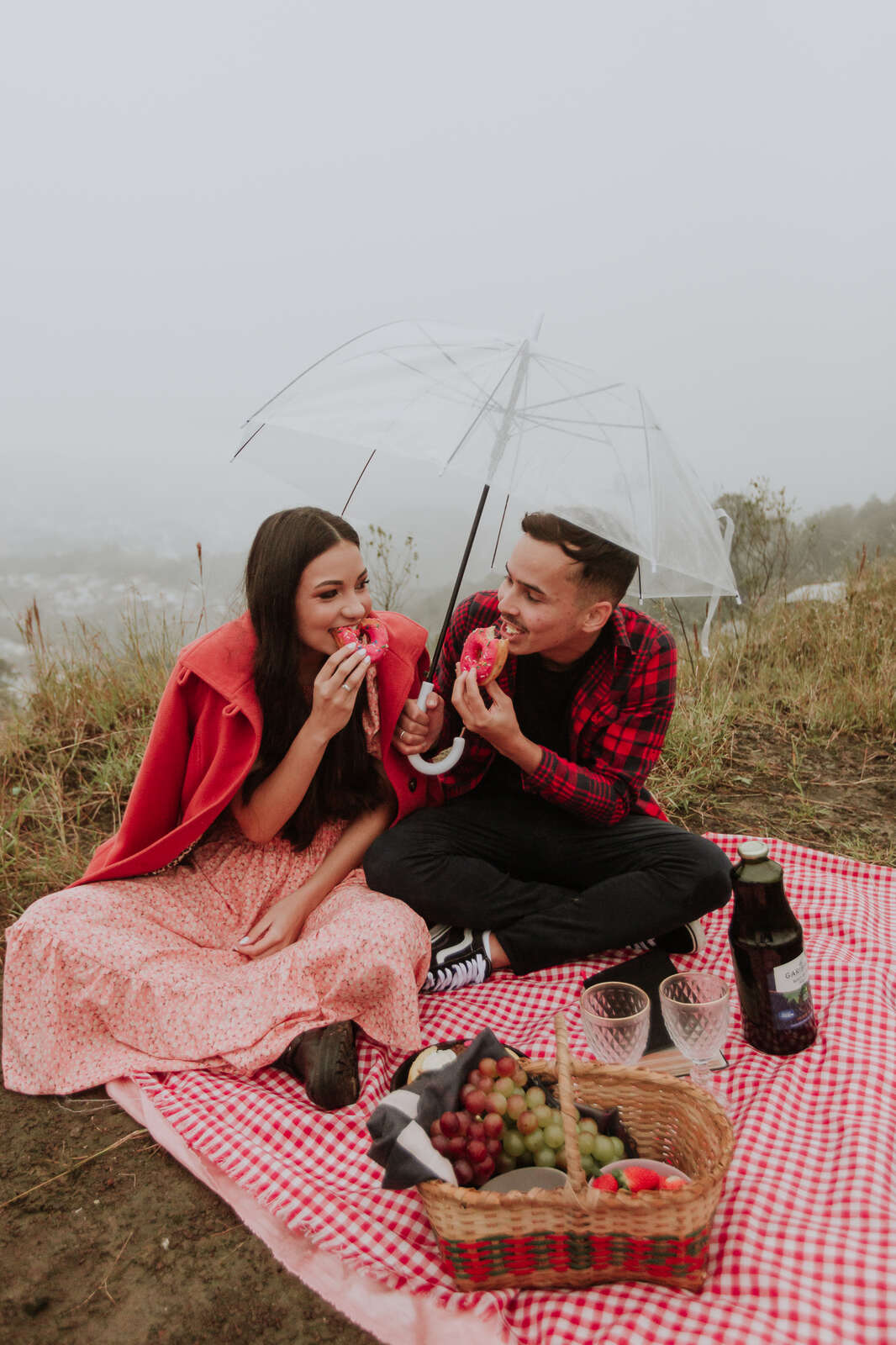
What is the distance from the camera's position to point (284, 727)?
10.1 ft

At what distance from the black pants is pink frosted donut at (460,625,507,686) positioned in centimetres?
66

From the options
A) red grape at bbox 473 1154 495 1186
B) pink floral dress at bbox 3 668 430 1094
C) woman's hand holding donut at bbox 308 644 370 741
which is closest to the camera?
red grape at bbox 473 1154 495 1186

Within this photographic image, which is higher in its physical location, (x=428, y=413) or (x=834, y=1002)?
(x=428, y=413)

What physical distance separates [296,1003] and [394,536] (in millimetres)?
3420

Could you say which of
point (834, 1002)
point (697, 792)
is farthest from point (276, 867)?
point (697, 792)

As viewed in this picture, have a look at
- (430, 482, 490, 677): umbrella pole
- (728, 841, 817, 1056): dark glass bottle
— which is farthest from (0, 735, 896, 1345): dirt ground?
(430, 482, 490, 677): umbrella pole

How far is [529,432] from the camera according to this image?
2.79 m

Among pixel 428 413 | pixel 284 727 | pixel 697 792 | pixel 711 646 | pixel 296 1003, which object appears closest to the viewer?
pixel 296 1003

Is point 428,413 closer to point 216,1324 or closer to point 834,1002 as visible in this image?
point 834,1002

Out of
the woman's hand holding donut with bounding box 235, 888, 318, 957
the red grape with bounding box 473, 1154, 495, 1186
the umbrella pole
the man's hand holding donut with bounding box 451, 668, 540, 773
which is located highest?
the umbrella pole

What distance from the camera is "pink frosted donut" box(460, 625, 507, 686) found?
2.86 meters

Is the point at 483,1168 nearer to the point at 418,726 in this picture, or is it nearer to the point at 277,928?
the point at 277,928

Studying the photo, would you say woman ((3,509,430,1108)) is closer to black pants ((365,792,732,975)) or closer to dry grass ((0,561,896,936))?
black pants ((365,792,732,975))

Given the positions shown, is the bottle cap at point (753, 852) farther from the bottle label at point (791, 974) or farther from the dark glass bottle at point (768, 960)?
the bottle label at point (791, 974)
